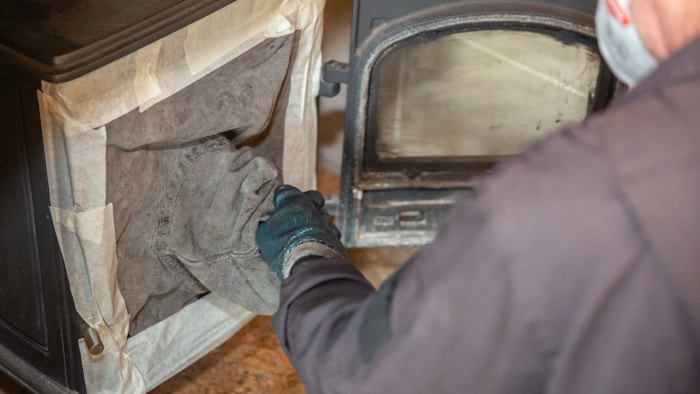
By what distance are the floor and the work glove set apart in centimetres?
41

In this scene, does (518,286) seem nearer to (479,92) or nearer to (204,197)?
(204,197)

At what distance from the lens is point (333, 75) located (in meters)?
1.63

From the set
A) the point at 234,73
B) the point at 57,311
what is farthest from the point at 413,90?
the point at 57,311

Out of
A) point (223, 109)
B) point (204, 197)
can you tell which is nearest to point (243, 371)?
point (204, 197)

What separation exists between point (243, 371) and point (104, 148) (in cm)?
66

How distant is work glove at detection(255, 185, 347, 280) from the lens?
1280 millimetres

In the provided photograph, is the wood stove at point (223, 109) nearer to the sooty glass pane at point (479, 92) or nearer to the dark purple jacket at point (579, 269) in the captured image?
the sooty glass pane at point (479, 92)

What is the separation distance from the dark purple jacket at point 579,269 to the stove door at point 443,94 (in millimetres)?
823

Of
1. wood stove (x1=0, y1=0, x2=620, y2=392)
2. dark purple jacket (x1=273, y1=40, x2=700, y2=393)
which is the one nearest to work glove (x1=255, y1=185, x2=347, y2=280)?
wood stove (x1=0, y1=0, x2=620, y2=392)

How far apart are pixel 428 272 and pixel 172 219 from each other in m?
0.71

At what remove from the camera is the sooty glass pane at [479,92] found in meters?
1.70

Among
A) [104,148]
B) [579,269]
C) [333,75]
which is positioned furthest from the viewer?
[333,75]

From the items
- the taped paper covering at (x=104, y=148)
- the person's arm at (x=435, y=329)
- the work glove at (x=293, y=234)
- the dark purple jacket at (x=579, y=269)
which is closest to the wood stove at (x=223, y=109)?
the taped paper covering at (x=104, y=148)

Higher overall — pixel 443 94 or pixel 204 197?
pixel 443 94
